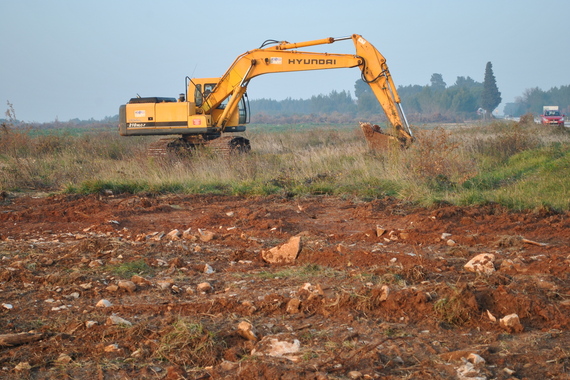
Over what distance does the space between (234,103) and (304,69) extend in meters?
2.24

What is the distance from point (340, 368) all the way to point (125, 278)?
9.61 feet

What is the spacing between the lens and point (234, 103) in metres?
16.2

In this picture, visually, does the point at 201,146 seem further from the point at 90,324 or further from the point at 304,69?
the point at 90,324

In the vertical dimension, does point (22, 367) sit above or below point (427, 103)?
below

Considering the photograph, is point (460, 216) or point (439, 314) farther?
point (460, 216)

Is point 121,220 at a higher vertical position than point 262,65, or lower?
lower

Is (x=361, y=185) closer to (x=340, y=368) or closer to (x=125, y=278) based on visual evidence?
(x=125, y=278)

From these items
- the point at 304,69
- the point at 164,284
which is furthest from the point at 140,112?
the point at 164,284

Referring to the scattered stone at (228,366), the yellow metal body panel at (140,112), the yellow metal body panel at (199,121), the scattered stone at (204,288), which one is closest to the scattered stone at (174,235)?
the scattered stone at (204,288)

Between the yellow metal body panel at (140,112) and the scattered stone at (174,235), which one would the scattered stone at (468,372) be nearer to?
the scattered stone at (174,235)

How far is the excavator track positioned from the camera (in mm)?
15555

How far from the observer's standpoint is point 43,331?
4535mm

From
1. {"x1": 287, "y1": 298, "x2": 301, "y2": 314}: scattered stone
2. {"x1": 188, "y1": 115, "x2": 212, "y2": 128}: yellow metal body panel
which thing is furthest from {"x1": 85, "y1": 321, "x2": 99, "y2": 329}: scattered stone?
{"x1": 188, "y1": 115, "x2": 212, "y2": 128}: yellow metal body panel

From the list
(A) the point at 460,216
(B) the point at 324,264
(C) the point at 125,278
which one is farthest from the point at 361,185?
(C) the point at 125,278
